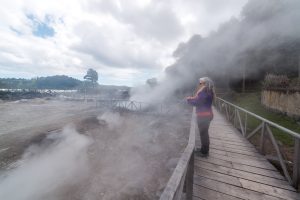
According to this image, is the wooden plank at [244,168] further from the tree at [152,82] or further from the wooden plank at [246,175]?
the tree at [152,82]

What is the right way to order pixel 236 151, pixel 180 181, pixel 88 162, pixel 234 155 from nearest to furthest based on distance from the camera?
pixel 180 181, pixel 234 155, pixel 236 151, pixel 88 162

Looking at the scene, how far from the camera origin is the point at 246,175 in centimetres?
303

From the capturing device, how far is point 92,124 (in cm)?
1349

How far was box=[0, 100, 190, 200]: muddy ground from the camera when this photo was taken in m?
5.55

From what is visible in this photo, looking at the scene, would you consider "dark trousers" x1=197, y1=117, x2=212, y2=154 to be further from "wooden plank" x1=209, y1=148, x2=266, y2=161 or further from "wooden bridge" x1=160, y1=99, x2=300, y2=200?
"wooden plank" x1=209, y1=148, x2=266, y2=161

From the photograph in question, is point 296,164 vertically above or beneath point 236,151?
above

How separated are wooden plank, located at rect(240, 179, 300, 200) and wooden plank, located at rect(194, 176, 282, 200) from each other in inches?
3.6

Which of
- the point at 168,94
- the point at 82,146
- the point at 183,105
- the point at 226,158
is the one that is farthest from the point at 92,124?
the point at 168,94

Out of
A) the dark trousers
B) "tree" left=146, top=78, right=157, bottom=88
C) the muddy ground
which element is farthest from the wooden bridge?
"tree" left=146, top=78, right=157, bottom=88

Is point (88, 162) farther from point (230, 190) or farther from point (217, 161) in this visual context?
point (230, 190)

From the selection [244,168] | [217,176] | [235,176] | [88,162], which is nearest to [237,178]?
[235,176]

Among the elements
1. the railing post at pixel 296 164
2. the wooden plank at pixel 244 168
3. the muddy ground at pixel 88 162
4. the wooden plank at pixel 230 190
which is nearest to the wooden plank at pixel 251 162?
the wooden plank at pixel 244 168

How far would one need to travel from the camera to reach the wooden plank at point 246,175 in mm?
2746

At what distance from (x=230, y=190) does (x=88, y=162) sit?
6.16m
